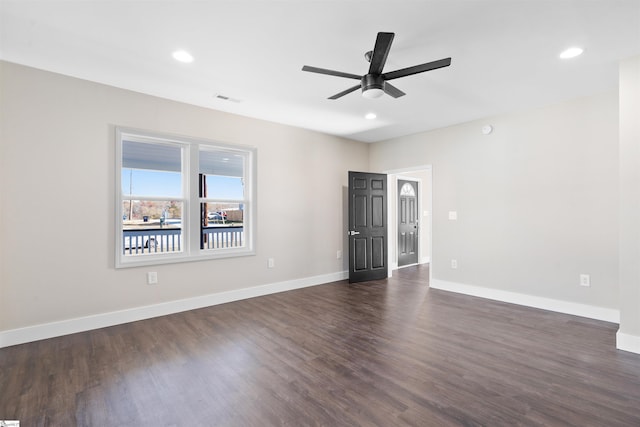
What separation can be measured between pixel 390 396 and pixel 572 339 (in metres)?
2.24

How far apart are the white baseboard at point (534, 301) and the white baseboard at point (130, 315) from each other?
247cm

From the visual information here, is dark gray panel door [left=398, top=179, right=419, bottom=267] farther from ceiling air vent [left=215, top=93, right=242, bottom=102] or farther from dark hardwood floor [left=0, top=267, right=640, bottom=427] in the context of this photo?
ceiling air vent [left=215, top=93, right=242, bottom=102]

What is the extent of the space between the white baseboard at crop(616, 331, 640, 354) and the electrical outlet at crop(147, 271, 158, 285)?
16.2 feet

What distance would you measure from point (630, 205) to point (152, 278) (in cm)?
510

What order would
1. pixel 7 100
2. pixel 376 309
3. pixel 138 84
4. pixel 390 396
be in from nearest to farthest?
pixel 390 396
pixel 7 100
pixel 138 84
pixel 376 309

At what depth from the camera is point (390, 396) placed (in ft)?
6.86

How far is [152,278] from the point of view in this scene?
3734 mm

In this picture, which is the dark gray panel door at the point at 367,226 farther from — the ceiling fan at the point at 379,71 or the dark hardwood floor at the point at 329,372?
the ceiling fan at the point at 379,71

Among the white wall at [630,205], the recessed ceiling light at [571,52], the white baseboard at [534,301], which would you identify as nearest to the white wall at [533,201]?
the white baseboard at [534,301]

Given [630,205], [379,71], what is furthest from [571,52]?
[379,71]

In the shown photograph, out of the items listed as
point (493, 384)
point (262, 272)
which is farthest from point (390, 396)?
point (262, 272)

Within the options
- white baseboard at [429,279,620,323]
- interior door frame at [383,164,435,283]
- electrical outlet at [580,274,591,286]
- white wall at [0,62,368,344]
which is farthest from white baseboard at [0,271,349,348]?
electrical outlet at [580,274,591,286]

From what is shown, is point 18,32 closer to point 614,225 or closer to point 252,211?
point 252,211

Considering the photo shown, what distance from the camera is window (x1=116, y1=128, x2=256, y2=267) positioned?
3.70m
